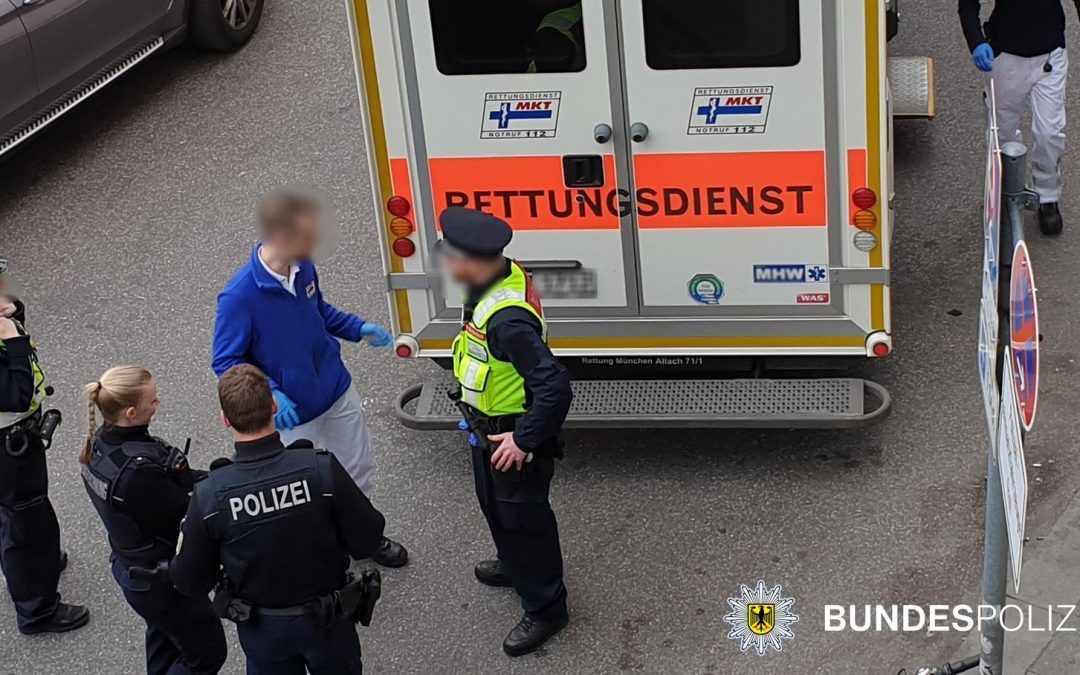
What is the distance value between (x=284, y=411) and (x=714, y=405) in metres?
1.86

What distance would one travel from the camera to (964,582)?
5.41 metres

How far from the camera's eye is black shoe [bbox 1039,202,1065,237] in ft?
24.7

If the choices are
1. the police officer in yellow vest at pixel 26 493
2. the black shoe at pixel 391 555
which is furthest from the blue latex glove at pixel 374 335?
the police officer in yellow vest at pixel 26 493

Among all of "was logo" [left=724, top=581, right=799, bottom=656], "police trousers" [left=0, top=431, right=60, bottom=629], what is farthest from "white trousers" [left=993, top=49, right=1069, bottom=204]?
"police trousers" [left=0, top=431, right=60, bottom=629]

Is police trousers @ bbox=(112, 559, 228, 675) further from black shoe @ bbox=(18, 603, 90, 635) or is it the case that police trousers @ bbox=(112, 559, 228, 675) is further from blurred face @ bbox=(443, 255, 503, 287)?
blurred face @ bbox=(443, 255, 503, 287)

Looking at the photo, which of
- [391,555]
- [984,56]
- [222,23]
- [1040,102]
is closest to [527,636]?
[391,555]

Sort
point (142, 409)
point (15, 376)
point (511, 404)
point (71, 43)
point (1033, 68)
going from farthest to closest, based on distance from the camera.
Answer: point (71, 43), point (1033, 68), point (15, 376), point (511, 404), point (142, 409)

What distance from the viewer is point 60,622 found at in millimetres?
5727

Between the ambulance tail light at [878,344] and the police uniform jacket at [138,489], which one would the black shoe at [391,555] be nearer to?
Result: the police uniform jacket at [138,489]

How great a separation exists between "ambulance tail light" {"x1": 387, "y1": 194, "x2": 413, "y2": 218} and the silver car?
13.2ft

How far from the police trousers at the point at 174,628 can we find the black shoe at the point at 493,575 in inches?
42.3

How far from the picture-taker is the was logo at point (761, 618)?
5.27 m

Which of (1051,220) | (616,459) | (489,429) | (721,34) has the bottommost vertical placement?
(616,459)

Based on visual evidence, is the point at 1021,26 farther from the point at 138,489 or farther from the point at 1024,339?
the point at 138,489
